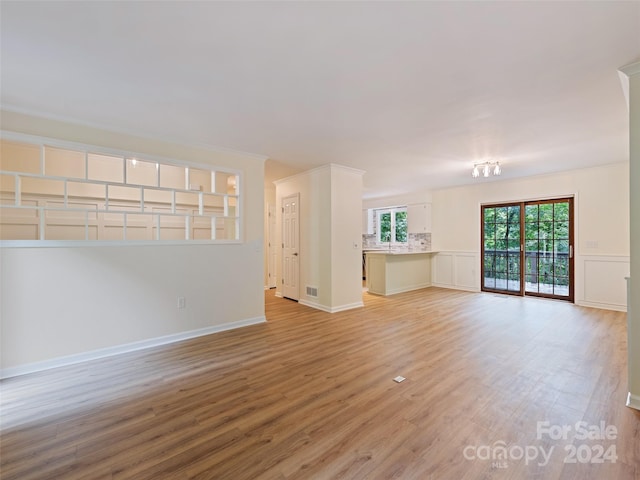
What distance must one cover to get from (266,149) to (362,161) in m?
1.59

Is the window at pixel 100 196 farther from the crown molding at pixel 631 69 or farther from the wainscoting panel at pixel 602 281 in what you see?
the wainscoting panel at pixel 602 281

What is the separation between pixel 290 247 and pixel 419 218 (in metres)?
3.90

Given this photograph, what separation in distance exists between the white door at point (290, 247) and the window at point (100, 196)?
Result: 4.19ft

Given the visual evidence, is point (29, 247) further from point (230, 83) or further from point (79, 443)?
point (230, 83)

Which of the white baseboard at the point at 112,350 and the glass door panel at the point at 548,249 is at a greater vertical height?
the glass door panel at the point at 548,249

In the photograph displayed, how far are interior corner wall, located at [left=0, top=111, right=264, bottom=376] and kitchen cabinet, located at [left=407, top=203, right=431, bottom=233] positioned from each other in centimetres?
494

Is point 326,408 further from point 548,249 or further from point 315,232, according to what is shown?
point 548,249

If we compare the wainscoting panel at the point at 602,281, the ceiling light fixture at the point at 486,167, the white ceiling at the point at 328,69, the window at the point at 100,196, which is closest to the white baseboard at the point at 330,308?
the window at the point at 100,196

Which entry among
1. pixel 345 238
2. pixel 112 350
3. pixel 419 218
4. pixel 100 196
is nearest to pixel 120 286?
pixel 112 350

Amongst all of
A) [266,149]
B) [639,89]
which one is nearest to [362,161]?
[266,149]

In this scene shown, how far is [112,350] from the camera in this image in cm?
307

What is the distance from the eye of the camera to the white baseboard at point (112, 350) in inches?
104

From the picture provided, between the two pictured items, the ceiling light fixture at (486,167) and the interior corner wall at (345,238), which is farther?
the interior corner wall at (345,238)

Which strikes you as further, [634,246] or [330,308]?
[330,308]
